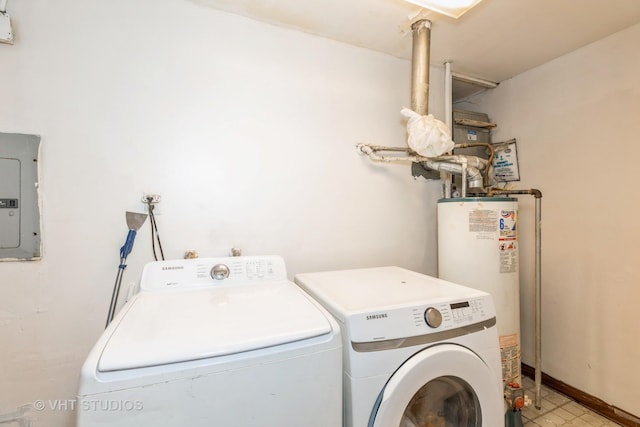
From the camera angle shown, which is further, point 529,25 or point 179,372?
point 529,25

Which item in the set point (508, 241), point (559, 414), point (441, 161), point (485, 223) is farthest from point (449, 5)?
point (559, 414)

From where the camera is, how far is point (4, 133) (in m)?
1.29

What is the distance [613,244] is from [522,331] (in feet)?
2.91

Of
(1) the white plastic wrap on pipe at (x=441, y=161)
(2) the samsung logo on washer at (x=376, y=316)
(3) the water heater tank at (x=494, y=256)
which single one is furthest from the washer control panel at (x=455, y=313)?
(1) the white plastic wrap on pipe at (x=441, y=161)

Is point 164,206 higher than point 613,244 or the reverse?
higher

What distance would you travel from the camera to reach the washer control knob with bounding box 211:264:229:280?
141 centimetres

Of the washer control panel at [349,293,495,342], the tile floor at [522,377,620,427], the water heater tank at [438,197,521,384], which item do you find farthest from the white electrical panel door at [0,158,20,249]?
the tile floor at [522,377,620,427]

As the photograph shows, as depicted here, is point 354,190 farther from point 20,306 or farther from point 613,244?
point 20,306

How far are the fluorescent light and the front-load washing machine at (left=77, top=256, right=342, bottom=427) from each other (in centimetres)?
145

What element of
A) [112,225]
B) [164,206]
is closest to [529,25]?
[164,206]

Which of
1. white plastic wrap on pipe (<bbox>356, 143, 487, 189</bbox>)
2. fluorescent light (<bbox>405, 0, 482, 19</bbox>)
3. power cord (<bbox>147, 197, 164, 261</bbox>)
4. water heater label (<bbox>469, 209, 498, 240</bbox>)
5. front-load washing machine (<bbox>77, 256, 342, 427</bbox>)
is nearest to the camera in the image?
front-load washing machine (<bbox>77, 256, 342, 427</bbox>)

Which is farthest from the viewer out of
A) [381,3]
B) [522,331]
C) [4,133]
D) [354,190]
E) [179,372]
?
[522,331]

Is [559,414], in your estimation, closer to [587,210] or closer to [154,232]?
[587,210]

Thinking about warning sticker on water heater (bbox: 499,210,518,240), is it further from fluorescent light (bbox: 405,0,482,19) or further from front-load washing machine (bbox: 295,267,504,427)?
fluorescent light (bbox: 405,0,482,19)
